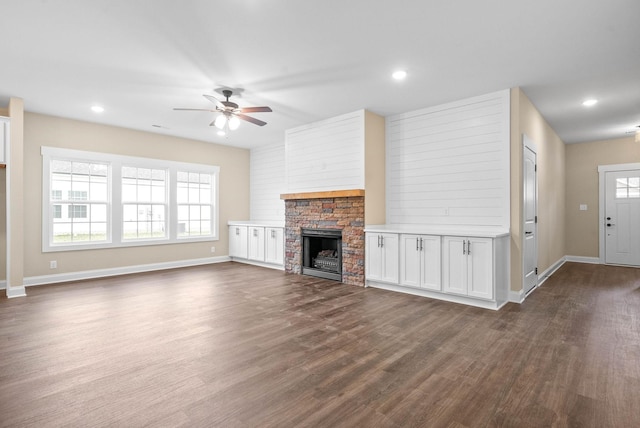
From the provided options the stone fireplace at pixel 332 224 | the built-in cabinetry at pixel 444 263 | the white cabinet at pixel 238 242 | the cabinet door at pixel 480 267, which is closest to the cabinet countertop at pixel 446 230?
the built-in cabinetry at pixel 444 263

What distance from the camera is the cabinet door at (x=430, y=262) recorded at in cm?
455

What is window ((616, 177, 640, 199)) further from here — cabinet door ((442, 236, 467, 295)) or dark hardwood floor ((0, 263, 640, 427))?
Result: cabinet door ((442, 236, 467, 295))

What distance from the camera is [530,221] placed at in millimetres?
4914

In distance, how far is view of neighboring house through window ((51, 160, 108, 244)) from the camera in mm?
5871

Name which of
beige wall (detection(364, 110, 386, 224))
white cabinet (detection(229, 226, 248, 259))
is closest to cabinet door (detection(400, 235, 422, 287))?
beige wall (detection(364, 110, 386, 224))

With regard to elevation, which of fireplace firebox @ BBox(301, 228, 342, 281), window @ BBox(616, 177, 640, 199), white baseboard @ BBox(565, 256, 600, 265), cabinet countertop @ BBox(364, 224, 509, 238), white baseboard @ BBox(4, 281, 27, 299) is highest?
window @ BBox(616, 177, 640, 199)

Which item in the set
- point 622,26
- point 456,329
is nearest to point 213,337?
point 456,329

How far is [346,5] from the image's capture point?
2695 mm

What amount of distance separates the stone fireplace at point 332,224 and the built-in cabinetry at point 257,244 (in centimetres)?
25

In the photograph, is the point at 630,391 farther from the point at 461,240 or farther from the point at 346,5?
the point at 346,5

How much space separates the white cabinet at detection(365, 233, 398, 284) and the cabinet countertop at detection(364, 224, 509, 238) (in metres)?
0.13

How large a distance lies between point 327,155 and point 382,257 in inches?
84.0

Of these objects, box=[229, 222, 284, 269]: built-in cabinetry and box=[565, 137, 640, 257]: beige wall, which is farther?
box=[565, 137, 640, 257]: beige wall

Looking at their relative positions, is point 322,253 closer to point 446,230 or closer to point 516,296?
point 446,230
